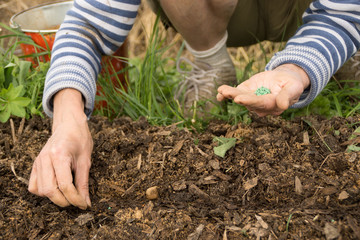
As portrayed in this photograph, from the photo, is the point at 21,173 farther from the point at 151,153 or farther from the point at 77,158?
the point at 151,153

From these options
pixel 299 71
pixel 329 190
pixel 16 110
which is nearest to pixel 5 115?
pixel 16 110

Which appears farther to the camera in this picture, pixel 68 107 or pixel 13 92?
pixel 13 92

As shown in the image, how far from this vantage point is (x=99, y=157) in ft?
4.51

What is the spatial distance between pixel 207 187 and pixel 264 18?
3.89 ft

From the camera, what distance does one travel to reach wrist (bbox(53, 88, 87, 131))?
124 centimetres

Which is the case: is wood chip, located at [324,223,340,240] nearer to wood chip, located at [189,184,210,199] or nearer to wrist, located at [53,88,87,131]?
wood chip, located at [189,184,210,199]

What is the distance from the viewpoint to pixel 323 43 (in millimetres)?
1296

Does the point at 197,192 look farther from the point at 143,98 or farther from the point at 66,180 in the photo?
the point at 143,98

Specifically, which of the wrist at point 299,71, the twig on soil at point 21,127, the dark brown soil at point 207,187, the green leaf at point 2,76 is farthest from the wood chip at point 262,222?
the green leaf at point 2,76

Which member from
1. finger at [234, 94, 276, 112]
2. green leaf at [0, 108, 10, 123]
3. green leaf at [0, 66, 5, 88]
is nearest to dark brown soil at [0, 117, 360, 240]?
green leaf at [0, 108, 10, 123]

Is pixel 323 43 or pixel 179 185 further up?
pixel 323 43

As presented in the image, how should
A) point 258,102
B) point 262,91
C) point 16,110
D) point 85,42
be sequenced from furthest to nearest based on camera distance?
point 16,110 → point 85,42 → point 262,91 → point 258,102

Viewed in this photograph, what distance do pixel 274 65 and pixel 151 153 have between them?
53cm

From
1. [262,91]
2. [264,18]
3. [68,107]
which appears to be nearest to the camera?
[262,91]
